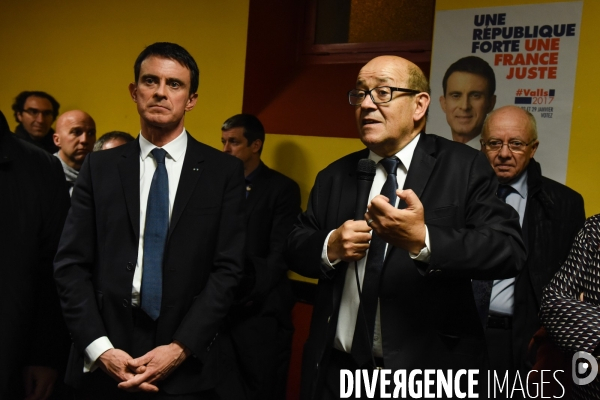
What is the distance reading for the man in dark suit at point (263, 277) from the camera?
380 cm

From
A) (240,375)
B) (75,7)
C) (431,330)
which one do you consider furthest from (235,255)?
(75,7)

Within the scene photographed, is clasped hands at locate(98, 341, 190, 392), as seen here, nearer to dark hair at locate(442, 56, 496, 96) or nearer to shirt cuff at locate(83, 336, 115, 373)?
shirt cuff at locate(83, 336, 115, 373)

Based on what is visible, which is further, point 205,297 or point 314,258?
point 205,297

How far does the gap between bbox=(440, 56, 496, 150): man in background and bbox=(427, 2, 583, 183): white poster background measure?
3 centimetres

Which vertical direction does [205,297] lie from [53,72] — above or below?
below

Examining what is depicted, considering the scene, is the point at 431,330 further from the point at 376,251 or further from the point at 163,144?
the point at 163,144

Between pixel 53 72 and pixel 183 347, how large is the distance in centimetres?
405

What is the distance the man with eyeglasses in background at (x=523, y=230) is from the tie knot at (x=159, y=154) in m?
1.45

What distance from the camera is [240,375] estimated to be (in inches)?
152

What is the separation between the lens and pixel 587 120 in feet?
11.0

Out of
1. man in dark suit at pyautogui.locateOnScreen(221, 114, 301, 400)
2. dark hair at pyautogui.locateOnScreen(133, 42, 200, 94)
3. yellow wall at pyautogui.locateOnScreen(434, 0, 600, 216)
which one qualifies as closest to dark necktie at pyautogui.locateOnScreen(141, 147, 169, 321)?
dark hair at pyautogui.locateOnScreen(133, 42, 200, 94)

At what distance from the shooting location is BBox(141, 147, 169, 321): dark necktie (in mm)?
2383

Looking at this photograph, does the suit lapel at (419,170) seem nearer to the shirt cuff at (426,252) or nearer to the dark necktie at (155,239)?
the shirt cuff at (426,252)

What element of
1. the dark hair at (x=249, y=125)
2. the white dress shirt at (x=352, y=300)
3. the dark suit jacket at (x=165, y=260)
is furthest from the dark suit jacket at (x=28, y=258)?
the dark hair at (x=249, y=125)
